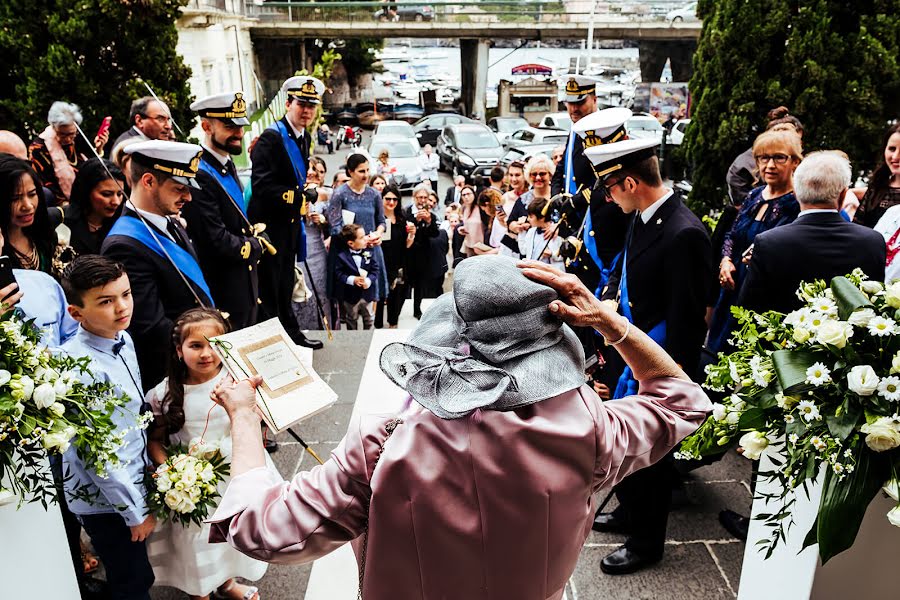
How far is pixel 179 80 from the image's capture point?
9891 mm

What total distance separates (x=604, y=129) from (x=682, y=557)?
228 centimetres

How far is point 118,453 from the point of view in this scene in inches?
104

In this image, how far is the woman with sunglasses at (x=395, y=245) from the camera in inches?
277

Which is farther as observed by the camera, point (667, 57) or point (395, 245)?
point (667, 57)

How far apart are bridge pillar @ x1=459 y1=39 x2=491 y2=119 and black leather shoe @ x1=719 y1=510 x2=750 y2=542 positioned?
1250 inches

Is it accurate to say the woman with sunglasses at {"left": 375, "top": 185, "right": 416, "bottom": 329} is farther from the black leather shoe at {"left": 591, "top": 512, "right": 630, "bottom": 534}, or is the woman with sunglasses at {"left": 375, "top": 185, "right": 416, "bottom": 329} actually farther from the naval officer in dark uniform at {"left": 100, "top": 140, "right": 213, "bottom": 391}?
the black leather shoe at {"left": 591, "top": 512, "right": 630, "bottom": 534}

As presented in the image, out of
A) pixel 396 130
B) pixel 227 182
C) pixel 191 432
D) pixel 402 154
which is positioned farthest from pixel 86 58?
pixel 396 130

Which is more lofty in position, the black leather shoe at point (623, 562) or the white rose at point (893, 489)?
the white rose at point (893, 489)

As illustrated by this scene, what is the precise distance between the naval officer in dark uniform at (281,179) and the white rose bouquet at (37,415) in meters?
3.06

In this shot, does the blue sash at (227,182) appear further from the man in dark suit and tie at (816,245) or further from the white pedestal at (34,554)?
the man in dark suit and tie at (816,245)

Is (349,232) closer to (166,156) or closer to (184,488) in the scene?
(166,156)

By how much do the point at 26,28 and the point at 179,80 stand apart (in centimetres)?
187

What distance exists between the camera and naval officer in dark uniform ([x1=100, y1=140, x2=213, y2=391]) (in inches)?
131

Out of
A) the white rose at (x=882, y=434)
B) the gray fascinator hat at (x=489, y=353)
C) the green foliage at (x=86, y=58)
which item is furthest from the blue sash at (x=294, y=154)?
the green foliage at (x=86, y=58)
